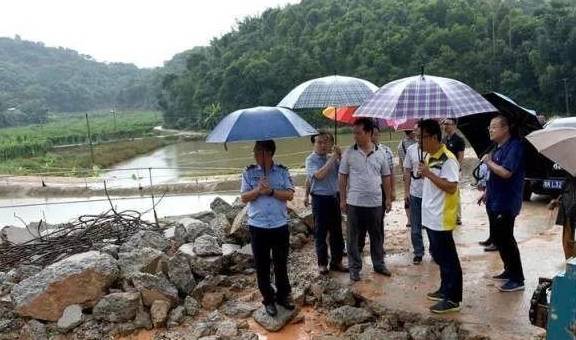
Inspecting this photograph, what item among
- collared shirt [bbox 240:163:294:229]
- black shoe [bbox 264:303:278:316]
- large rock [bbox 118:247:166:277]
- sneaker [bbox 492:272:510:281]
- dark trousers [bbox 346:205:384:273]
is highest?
collared shirt [bbox 240:163:294:229]

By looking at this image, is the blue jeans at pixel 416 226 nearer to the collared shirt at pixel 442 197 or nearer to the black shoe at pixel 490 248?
the black shoe at pixel 490 248

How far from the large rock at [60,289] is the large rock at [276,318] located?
1.47 metres

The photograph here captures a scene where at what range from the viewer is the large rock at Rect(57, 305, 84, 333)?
4.46 metres

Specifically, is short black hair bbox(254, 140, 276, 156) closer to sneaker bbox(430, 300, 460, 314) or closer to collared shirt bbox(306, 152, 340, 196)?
collared shirt bbox(306, 152, 340, 196)

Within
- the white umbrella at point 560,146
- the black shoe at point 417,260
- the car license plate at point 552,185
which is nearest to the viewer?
the white umbrella at point 560,146

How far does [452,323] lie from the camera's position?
12.1 feet

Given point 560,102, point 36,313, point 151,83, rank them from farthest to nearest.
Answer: point 151,83 < point 560,102 < point 36,313

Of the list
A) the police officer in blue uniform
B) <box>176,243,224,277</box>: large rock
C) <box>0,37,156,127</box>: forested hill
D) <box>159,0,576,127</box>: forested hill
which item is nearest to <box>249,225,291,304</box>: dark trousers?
the police officer in blue uniform

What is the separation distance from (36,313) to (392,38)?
4704 cm

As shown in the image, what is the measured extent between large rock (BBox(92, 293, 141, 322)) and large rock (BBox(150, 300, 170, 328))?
0.17 meters

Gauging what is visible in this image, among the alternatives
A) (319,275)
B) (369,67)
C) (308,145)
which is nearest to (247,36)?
(369,67)

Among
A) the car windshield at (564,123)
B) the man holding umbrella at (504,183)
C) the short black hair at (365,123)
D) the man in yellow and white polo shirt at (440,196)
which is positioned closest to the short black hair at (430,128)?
the man in yellow and white polo shirt at (440,196)

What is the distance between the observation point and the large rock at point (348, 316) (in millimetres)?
4066

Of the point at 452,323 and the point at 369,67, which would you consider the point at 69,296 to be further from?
the point at 369,67
